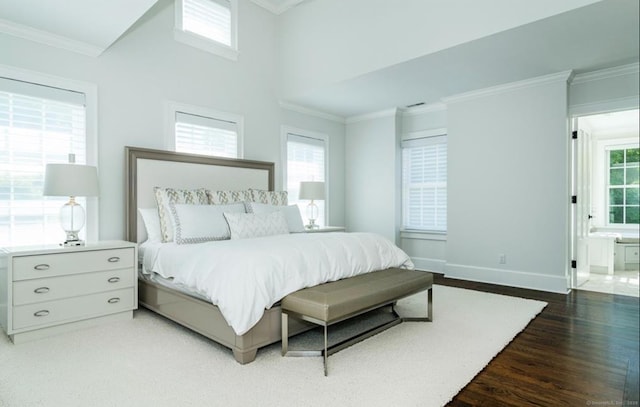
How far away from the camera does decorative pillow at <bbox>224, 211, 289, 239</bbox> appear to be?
3.50m

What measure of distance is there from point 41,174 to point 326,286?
9.28ft

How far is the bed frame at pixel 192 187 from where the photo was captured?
7.99 feet

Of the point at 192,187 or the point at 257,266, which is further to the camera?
the point at 192,187

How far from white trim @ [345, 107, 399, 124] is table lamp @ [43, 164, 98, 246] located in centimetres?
429

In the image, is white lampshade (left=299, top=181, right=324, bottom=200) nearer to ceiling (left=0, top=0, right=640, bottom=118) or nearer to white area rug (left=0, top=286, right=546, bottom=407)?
ceiling (left=0, top=0, right=640, bottom=118)

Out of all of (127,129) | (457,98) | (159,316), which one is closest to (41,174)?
(127,129)

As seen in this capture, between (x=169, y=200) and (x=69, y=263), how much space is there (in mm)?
1032

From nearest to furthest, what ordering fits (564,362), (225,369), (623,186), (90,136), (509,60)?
(225,369) → (564,362) → (90,136) → (509,60) → (623,186)

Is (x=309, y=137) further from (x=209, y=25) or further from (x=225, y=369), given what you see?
(x=225, y=369)

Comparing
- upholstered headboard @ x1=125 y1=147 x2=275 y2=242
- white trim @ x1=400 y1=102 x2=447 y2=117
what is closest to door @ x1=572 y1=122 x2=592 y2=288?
white trim @ x1=400 y1=102 x2=447 y2=117

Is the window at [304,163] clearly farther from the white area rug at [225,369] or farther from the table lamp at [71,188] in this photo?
the white area rug at [225,369]

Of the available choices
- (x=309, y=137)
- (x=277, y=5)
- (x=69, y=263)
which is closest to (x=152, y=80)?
(x=69, y=263)

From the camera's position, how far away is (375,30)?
4.11 metres

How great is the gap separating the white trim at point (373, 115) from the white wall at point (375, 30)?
1.56 meters
